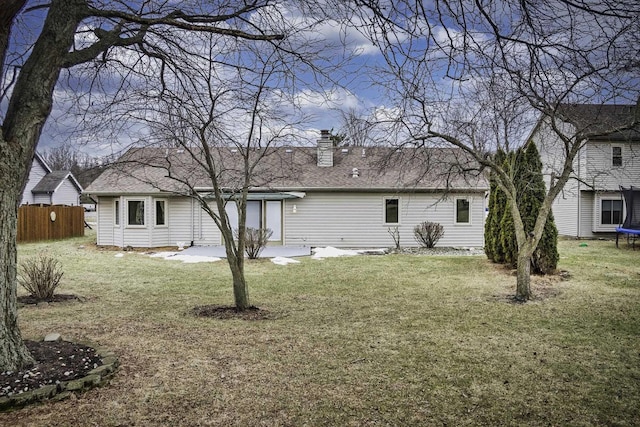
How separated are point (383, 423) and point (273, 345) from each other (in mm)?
2383

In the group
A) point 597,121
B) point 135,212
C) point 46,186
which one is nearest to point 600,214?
point 597,121

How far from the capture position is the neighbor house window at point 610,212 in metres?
22.4

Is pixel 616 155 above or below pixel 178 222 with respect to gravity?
above

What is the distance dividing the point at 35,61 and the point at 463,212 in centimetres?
1771

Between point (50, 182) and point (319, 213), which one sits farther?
point (50, 182)

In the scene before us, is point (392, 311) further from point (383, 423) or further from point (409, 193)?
point (409, 193)

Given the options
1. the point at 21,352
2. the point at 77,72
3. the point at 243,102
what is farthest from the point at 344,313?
the point at 77,72

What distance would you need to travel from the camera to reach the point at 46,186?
34156 mm

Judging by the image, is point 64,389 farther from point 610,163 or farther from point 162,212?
point 610,163

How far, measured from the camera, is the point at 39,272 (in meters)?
8.46

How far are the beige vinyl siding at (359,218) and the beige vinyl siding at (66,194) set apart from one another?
24.5m

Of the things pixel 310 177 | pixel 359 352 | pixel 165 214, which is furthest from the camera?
pixel 310 177

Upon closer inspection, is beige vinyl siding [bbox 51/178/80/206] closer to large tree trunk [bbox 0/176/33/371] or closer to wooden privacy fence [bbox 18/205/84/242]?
wooden privacy fence [bbox 18/205/84/242]

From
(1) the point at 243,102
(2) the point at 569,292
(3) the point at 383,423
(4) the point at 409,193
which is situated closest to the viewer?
(3) the point at 383,423
